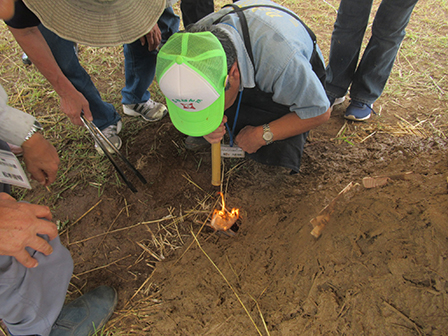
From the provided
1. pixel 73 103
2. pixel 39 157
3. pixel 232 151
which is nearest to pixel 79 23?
pixel 73 103

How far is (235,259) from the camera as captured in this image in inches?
73.4

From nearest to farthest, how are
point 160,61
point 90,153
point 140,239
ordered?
1. point 160,61
2. point 140,239
3. point 90,153

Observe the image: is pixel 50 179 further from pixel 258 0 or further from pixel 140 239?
pixel 258 0

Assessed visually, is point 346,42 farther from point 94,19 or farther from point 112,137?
point 112,137

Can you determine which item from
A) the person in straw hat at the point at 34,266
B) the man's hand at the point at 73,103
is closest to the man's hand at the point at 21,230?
the person in straw hat at the point at 34,266

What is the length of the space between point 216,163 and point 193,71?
0.88 m

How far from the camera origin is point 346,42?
2453mm

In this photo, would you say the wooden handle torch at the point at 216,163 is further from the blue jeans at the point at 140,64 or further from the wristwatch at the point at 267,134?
the blue jeans at the point at 140,64

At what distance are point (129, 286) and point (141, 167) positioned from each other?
1034 mm

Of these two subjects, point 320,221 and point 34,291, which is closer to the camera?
point 34,291

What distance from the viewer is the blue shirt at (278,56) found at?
1.51 meters

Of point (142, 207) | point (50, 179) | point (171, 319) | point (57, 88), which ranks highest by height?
point (57, 88)

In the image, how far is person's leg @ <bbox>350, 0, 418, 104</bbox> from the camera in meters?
2.16

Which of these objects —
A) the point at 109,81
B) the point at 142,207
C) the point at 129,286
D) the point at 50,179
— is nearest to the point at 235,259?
→ the point at 129,286
